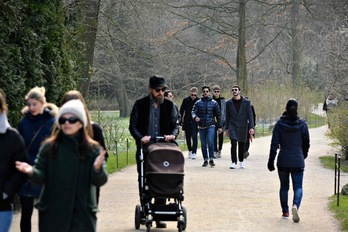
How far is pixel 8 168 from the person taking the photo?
8133 millimetres

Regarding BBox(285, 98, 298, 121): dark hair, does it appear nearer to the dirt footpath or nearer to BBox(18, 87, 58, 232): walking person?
the dirt footpath

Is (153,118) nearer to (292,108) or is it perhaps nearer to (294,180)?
(292,108)

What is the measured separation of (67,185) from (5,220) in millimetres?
970

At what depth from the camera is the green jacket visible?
729 cm

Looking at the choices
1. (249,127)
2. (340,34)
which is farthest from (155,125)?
(340,34)

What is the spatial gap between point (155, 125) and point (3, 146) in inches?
171

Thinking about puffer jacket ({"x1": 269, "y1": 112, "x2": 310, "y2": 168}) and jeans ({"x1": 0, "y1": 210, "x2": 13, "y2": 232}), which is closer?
jeans ({"x1": 0, "y1": 210, "x2": 13, "y2": 232})

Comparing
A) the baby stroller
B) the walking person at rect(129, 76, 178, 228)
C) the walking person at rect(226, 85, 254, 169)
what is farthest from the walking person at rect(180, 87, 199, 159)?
the baby stroller

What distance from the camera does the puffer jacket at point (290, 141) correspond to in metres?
13.2

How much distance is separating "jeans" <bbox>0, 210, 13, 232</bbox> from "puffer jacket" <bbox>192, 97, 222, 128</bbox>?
13569 mm

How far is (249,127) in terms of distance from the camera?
21500 millimetres

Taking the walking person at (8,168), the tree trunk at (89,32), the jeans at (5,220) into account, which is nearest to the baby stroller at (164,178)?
the walking person at (8,168)

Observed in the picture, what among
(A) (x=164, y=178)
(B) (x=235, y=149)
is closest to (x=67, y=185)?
(A) (x=164, y=178)

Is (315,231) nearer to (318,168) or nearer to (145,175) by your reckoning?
(145,175)
